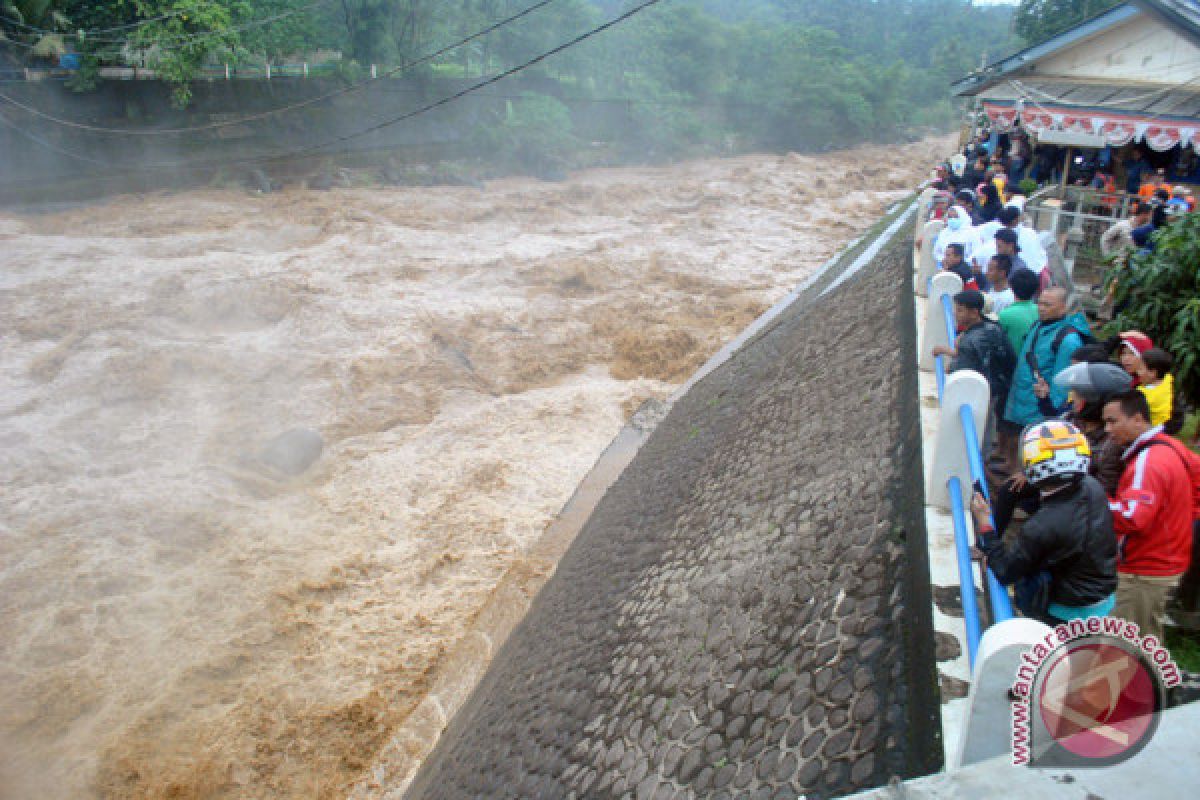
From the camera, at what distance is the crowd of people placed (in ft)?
10.0

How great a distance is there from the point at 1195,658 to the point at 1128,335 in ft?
5.57

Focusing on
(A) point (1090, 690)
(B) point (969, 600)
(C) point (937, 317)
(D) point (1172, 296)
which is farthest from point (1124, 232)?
(A) point (1090, 690)

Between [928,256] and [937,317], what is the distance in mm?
2835

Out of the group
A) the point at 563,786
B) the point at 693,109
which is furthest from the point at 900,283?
the point at 693,109

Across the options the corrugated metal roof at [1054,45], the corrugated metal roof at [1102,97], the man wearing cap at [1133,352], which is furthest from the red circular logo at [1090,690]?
the corrugated metal roof at [1054,45]

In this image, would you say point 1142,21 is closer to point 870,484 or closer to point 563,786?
point 870,484

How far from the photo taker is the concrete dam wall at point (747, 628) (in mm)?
3990

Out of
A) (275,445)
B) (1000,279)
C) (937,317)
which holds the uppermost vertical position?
(1000,279)

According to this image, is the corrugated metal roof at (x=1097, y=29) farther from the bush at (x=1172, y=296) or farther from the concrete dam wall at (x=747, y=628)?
the bush at (x=1172, y=296)

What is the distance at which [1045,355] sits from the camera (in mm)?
4945

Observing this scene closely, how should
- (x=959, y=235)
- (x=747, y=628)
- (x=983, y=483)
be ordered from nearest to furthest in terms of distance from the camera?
(x=983, y=483) < (x=747, y=628) < (x=959, y=235)

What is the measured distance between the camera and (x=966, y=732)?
2520 millimetres

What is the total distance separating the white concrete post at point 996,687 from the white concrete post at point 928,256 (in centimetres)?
729

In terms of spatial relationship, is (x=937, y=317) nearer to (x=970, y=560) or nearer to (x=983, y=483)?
(x=983, y=483)
